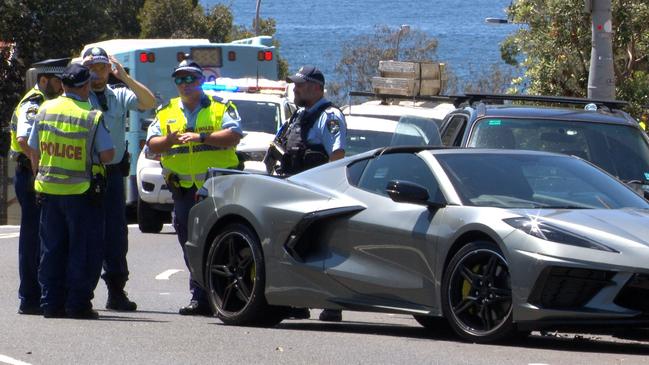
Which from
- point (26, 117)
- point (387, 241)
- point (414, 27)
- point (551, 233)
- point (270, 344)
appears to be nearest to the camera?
point (551, 233)

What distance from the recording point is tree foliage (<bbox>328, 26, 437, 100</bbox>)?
6181cm

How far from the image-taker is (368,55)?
205ft

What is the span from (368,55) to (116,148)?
52.3 meters

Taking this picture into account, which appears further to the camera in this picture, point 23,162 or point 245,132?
point 245,132

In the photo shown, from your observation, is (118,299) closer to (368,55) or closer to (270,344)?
(270,344)

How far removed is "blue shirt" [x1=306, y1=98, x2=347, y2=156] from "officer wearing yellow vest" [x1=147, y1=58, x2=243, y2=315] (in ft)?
2.10

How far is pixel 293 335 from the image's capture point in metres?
9.14

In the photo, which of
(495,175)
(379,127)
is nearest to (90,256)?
(495,175)

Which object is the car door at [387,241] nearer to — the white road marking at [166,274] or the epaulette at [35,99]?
the epaulette at [35,99]

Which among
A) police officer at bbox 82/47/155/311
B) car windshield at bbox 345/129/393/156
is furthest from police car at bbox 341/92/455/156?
police officer at bbox 82/47/155/311

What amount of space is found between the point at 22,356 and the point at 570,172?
3.61 meters

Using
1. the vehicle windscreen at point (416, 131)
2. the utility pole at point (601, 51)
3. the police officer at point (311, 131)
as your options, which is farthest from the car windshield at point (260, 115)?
the police officer at point (311, 131)

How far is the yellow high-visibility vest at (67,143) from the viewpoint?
32.6ft

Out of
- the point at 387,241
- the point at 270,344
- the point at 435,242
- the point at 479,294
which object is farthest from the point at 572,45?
the point at 270,344
